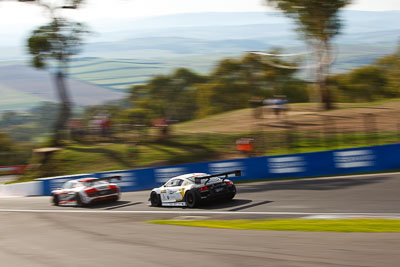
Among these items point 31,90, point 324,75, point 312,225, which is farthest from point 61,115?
point 31,90

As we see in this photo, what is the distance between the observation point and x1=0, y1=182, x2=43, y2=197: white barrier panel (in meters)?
28.1

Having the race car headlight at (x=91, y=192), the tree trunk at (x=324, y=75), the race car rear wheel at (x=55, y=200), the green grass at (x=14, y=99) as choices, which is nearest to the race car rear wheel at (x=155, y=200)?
the race car headlight at (x=91, y=192)

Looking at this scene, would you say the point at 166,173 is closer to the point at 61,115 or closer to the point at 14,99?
the point at 61,115

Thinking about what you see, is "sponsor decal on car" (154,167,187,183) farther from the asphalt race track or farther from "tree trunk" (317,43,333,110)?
"tree trunk" (317,43,333,110)

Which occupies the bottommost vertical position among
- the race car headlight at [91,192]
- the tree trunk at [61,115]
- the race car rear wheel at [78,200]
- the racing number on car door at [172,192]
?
the race car rear wheel at [78,200]

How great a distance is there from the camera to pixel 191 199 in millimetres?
15406

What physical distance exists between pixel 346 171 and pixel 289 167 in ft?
7.88

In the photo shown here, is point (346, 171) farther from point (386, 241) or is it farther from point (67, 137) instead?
point (67, 137)

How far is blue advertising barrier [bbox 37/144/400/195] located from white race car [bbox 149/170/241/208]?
573 cm

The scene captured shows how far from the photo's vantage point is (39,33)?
36.6m

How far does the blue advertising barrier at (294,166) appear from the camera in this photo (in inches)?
762

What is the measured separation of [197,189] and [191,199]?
446 millimetres

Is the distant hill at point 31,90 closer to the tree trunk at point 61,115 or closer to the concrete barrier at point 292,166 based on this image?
the tree trunk at point 61,115

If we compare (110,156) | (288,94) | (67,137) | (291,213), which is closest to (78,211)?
(291,213)
